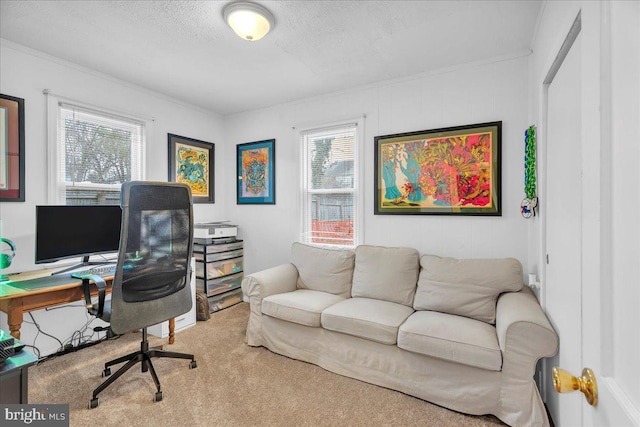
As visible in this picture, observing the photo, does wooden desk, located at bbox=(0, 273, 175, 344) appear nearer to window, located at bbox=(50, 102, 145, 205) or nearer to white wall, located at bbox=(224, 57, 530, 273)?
window, located at bbox=(50, 102, 145, 205)

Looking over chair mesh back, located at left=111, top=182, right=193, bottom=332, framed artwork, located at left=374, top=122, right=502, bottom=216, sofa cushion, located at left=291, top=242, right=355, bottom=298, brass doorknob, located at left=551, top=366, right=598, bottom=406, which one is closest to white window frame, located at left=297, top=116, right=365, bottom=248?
framed artwork, located at left=374, top=122, right=502, bottom=216

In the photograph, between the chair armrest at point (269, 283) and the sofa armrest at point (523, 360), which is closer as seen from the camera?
the sofa armrest at point (523, 360)

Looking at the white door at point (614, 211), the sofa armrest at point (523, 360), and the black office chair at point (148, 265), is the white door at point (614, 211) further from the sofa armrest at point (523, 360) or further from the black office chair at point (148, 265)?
the black office chair at point (148, 265)

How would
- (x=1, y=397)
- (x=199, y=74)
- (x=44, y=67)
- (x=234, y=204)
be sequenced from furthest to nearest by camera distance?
(x=234, y=204) < (x=199, y=74) < (x=44, y=67) < (x=1, y=397)

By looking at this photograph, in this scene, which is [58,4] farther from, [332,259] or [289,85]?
[332,259]

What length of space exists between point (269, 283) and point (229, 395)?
38.2 inches

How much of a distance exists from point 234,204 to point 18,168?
2.19m

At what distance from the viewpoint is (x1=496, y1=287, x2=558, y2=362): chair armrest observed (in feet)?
5.57

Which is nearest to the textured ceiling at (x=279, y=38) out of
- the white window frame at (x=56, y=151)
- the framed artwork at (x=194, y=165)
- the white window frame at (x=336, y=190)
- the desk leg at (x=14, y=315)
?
the white window frame at (x=56, y=151)

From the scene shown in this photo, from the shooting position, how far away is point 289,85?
329cm

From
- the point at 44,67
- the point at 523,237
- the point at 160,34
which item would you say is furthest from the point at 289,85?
the point at 523,237

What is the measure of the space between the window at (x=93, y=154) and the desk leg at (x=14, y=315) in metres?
1.05

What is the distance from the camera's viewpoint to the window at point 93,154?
108 inches

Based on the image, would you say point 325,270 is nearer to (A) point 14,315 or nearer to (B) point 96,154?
(A) point 14,315
